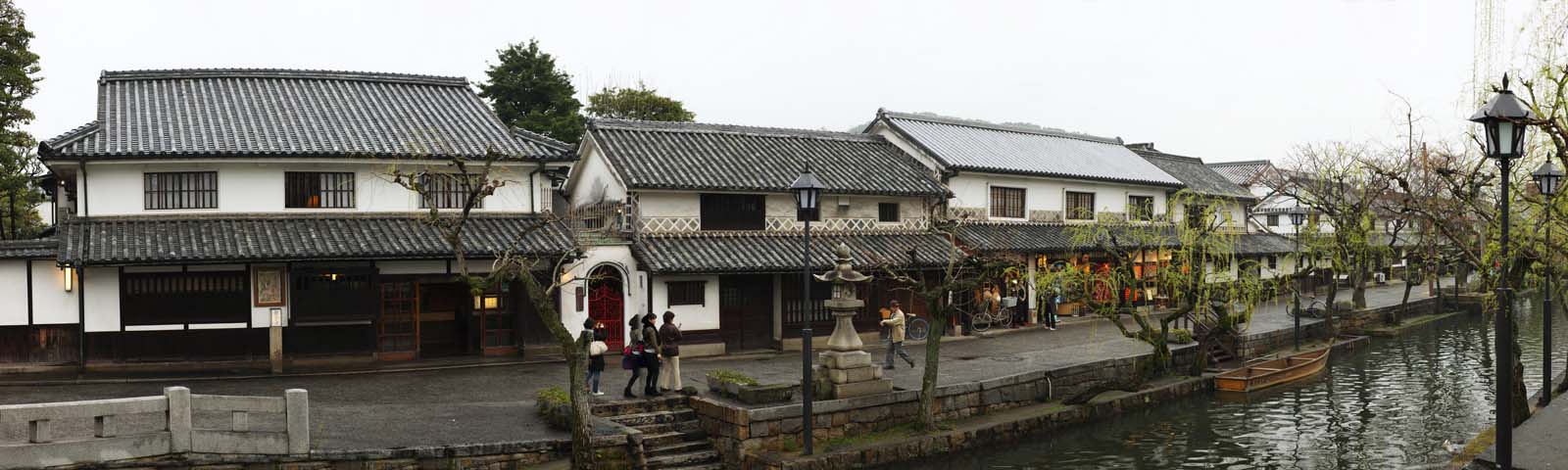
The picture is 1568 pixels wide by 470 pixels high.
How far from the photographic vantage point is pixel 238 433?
14719 mm

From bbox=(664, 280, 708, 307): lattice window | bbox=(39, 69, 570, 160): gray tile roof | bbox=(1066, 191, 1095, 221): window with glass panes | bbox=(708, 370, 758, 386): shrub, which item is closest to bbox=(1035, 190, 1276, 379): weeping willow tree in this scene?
bbox=(664, 280, 708, 307): lattice window

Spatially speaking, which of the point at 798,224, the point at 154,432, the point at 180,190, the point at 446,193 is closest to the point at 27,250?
the point at 180,190

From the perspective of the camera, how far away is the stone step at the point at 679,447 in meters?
17.5

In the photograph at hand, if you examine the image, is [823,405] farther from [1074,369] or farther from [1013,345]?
[1013,345]

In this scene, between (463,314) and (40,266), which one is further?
(463,314)

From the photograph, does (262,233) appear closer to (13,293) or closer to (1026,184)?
(13,293)

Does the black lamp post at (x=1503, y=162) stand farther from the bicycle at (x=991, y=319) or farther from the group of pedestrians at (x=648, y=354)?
the bicycle at (x=991, y=319)

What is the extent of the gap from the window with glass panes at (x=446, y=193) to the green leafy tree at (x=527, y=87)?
1939cm

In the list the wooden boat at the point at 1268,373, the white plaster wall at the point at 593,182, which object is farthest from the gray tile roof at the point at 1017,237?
the white plaster wall at the point at 593,182

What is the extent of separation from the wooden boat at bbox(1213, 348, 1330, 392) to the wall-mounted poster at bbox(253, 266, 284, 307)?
23519 mm

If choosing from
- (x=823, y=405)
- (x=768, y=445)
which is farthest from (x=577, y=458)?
(x=823, y=405)

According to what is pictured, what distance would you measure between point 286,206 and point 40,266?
5.18 m

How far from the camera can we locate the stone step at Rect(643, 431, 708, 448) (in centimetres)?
1764

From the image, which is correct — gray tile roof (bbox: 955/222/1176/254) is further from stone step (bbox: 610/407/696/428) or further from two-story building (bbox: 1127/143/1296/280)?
stone step (bbox: 610/407/696/428)
